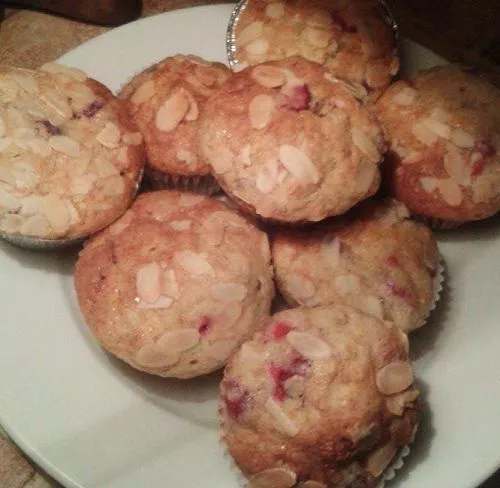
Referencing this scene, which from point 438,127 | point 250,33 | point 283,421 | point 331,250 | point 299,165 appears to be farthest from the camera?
point 250,33

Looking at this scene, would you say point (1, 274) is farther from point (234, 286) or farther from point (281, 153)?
point (281, 153)

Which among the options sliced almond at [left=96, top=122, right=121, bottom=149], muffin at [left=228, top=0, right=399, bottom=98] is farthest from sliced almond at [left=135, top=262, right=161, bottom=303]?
muffin at [left=228, top=0, right=399, bottom=98]

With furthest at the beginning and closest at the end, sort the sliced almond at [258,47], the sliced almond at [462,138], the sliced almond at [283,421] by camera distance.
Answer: the sliced almond at [258,47] → the sliced almond at [462,138] → the sliced almond at [283,421]

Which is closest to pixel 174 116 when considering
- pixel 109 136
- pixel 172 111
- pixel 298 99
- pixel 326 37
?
pixel 172 111

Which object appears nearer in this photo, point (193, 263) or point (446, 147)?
point (193, 263)

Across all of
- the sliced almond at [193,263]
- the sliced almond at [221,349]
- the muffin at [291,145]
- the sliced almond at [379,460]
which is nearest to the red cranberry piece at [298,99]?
the muffin at [291,145]

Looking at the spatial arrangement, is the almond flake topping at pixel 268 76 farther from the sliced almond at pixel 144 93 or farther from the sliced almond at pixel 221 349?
the sliced almond at pixel 221 349

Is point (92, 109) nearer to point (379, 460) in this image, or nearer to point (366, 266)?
point (366, 266)
